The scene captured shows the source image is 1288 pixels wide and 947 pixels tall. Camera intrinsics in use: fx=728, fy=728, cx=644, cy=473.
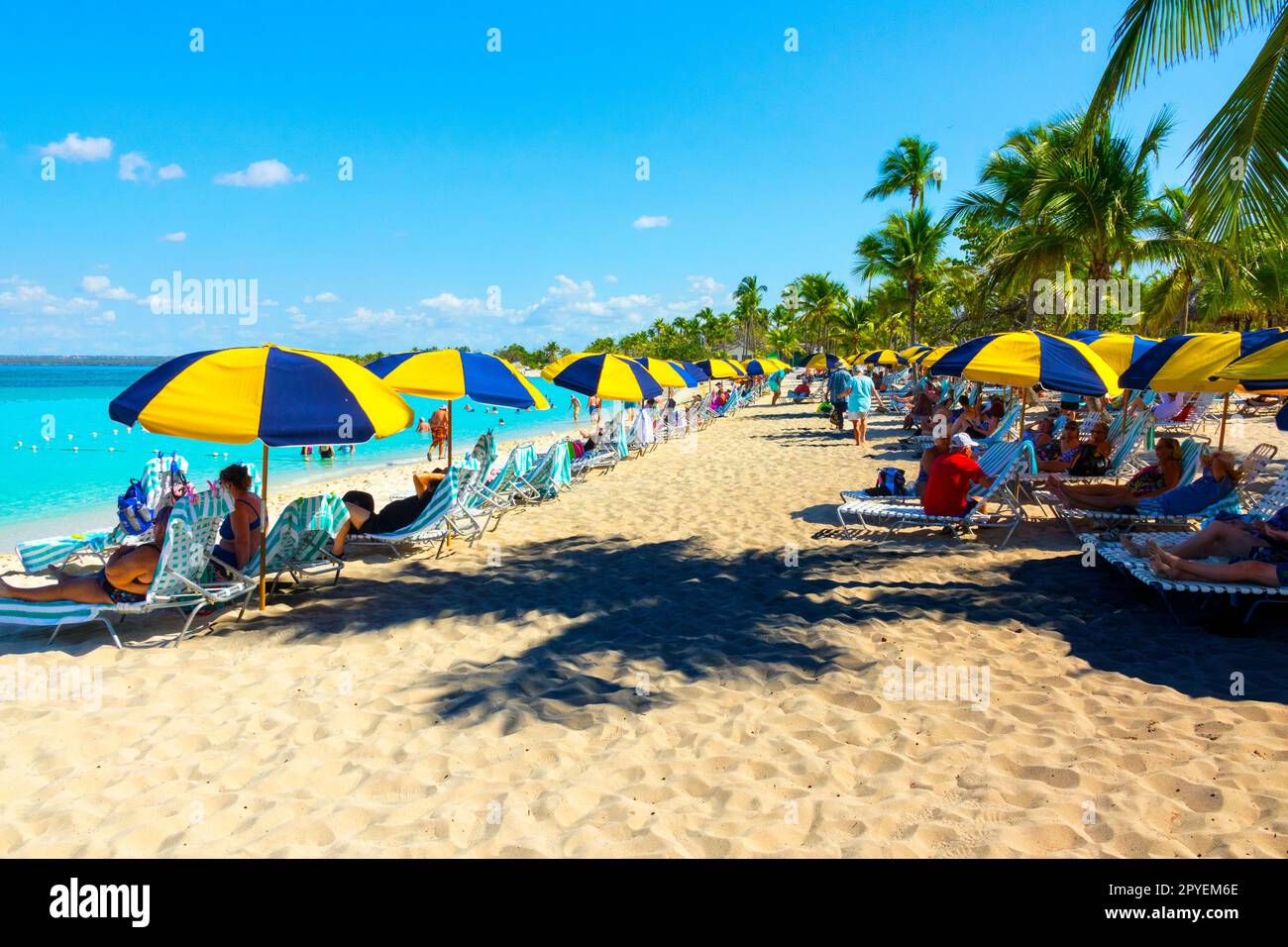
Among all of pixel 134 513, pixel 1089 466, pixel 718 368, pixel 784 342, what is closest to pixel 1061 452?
pixel 1089 466

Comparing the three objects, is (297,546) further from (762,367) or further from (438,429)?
(762,367)

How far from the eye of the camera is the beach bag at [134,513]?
264 inches

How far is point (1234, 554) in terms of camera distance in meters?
4.72

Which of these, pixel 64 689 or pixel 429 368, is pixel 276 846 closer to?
pixel 64 689

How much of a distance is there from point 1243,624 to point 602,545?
4.91m

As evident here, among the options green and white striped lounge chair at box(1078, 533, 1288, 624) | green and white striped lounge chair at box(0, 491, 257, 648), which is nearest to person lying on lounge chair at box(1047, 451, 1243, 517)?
green and white striped lounge chair at box(1078, 533, 1288, 624)

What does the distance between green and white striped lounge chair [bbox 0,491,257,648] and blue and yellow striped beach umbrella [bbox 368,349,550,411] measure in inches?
90.3

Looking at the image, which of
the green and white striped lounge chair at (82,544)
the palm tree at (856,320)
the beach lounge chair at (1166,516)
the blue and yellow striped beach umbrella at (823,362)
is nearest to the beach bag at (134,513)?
the green and white striped lounge chair at (82,544)

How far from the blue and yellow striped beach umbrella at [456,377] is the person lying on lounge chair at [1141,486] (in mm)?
5403

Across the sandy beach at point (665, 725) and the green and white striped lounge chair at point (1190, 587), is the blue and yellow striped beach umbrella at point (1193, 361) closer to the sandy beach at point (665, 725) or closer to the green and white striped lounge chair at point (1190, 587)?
the green and white striped lounge chair at point (1190, 587)

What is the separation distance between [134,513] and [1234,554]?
8.87 m

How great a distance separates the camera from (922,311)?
149ft
